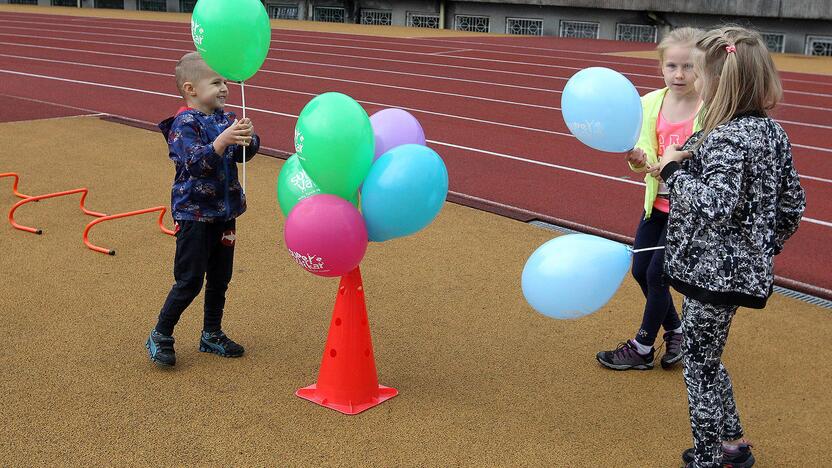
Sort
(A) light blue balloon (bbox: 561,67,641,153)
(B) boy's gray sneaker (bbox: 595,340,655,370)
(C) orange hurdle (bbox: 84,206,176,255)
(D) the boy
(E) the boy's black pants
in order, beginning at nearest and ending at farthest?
(A) light blue balloon (bbox: 561,67,641,153), (D) the boy, (E) the boy's black pants, (B) boy's gray sneaker (bbox: 595,340,655,370), (C) orange hurdle (bbox: 84,206,176,255)

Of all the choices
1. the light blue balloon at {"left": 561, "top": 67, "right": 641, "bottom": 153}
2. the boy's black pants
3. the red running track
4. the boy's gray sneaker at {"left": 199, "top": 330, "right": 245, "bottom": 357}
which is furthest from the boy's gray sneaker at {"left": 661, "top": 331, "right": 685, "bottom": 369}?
the boy's black pants

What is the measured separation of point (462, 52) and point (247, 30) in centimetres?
1592

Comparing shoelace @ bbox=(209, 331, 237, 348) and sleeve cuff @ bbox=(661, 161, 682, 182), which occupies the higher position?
sleeve cuff @ bbox=(661, 161, 682, 182)

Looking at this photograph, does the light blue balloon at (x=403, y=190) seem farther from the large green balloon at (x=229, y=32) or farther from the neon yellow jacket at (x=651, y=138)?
the neon yellow jacket at (x=651, y=138)

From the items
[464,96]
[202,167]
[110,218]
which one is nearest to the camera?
[202,167]

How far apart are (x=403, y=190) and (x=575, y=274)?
76cm

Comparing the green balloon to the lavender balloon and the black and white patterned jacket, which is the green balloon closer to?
the lavender balloon

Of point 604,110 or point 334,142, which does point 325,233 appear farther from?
point 604,110

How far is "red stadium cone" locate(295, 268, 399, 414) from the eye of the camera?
13.3 feet

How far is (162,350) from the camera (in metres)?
4.38

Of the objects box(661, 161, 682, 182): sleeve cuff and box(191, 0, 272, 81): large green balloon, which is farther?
box(191, 0, 272, 81): large green balloon

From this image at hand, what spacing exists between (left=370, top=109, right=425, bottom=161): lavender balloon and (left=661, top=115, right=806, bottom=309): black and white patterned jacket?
1.22m

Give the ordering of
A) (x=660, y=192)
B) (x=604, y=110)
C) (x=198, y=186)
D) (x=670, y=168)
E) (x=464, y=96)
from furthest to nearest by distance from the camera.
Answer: (x=464, y=96)
(x=660, y=192)
(x=198, y=186)
(x=604, y=110)
(x=670, y=168)

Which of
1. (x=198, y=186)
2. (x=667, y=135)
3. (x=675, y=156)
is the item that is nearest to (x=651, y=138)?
(x=667, y=135)
